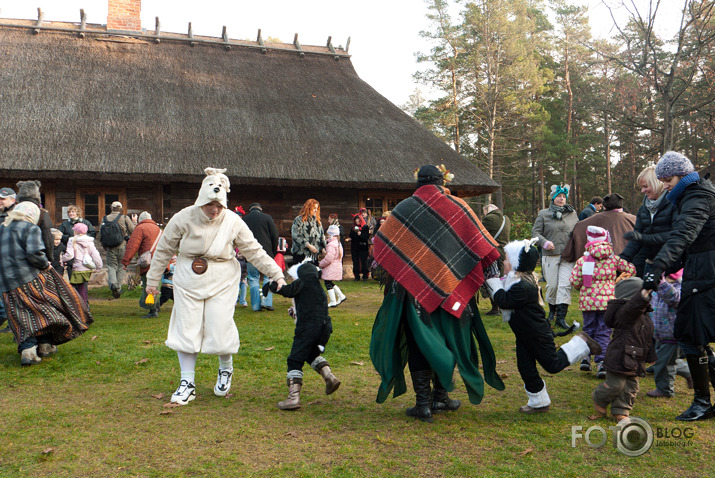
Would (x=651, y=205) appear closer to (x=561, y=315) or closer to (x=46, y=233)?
(x=561, y=315)

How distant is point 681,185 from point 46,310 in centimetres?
627

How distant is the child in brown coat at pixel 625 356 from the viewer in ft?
13.8

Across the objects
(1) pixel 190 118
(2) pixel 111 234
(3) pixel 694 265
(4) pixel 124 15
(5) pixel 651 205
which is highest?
(4) pixel 124 15

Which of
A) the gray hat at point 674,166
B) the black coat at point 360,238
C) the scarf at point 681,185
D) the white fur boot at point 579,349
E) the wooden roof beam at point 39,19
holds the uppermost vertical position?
the wooden roof beam at point 39,19

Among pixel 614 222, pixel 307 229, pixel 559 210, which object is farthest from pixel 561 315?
pixel 307 229

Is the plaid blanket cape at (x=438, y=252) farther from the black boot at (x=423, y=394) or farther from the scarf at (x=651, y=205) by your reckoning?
the scarf at (x=651, y=205)

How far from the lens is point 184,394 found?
15.8 feet

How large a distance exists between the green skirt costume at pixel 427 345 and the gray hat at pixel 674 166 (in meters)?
1.82

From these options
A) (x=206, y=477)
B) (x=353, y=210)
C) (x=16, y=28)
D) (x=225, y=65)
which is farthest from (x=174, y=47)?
(x=206, y=477)

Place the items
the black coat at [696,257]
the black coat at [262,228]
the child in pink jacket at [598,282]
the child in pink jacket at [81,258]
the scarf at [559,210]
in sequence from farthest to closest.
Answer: the black coat at [262,228] → the child in pink jacket at [81,258] → the scarf at [559,210] → the child in pink jacket at [598,282] → the black coat at [696,257]

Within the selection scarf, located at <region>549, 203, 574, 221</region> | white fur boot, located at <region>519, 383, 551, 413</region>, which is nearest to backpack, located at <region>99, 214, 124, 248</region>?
scarf, located at <region>549, 203, 574, 221</region>

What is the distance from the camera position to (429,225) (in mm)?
4418

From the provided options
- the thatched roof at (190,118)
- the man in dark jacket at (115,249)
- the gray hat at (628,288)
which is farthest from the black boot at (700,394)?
the thatched roof at (190,118)

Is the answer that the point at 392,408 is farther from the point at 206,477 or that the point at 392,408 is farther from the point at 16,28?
the point at 16,28
